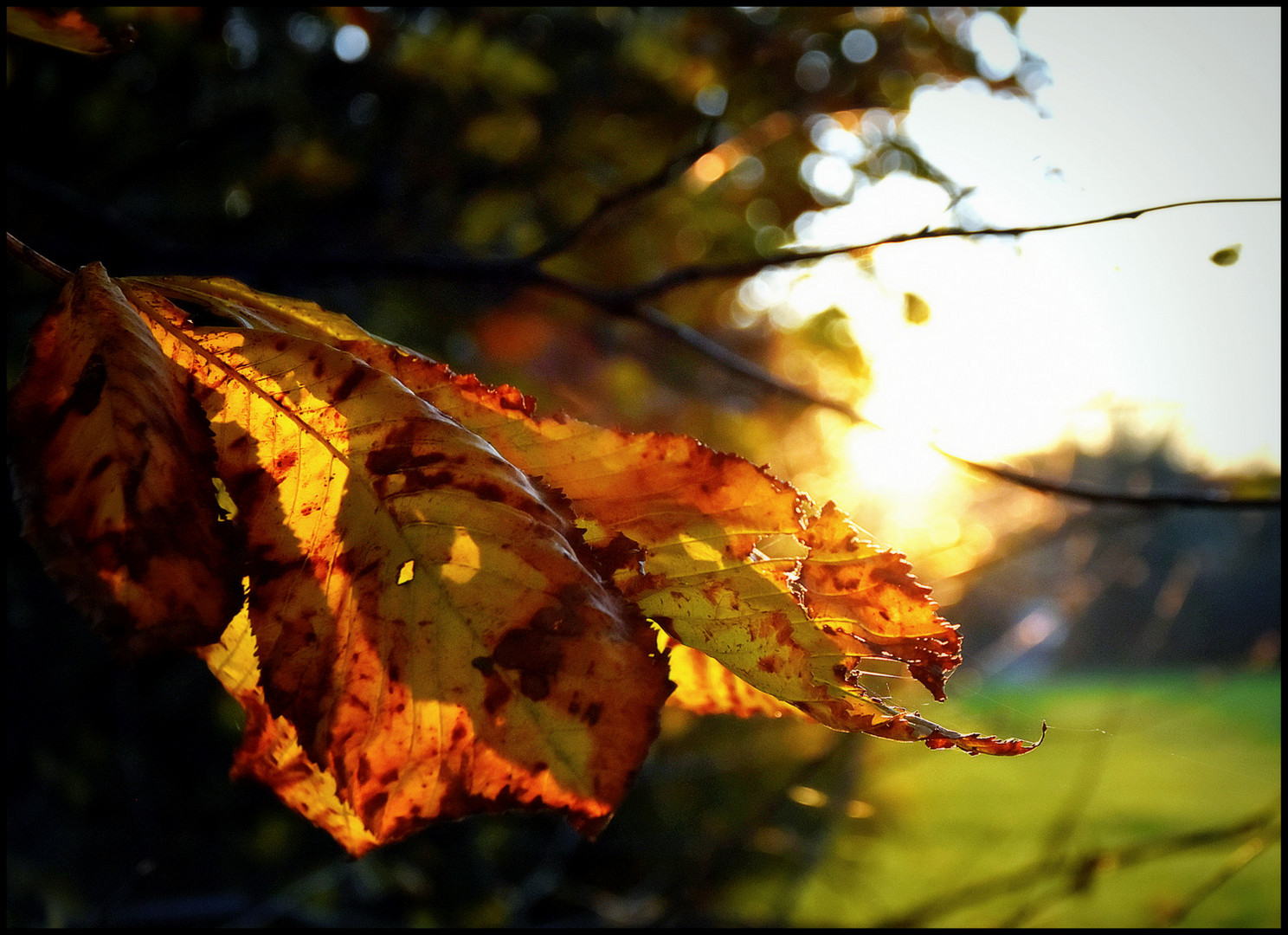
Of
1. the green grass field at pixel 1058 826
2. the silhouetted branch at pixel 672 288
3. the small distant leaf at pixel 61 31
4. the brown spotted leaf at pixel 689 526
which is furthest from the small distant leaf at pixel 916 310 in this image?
the small distant leaf at pixel 61 31

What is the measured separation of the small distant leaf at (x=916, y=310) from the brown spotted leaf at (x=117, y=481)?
2.14ft

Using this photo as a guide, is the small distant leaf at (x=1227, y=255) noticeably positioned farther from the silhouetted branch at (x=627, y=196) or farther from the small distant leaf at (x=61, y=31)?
the small distant leaf at (x=61, y=31)

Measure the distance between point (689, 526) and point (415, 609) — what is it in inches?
4.0

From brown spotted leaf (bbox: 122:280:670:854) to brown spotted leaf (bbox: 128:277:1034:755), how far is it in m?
0.02

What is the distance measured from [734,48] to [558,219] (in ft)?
1.29

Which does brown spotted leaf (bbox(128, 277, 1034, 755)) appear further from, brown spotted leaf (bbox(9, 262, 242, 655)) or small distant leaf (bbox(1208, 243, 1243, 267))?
small distant leaf (bbox(1208, 243, 1243, 267))

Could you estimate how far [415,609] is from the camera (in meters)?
0.27

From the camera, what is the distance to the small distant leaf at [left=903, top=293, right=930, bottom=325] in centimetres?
75

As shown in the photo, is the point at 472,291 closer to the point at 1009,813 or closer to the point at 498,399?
the point at 498,399

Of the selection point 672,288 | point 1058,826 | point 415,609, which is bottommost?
point 1058,826

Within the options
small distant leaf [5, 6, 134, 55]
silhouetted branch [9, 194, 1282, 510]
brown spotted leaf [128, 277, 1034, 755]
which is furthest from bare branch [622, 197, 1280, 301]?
small distant leaf [5, 6, 134, 55]

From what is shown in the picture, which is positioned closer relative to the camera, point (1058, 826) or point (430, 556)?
point (430, 556)

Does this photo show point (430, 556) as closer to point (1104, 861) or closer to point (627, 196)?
point (627, 196)

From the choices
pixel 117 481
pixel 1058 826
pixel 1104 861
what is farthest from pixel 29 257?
pixel 1058 826
